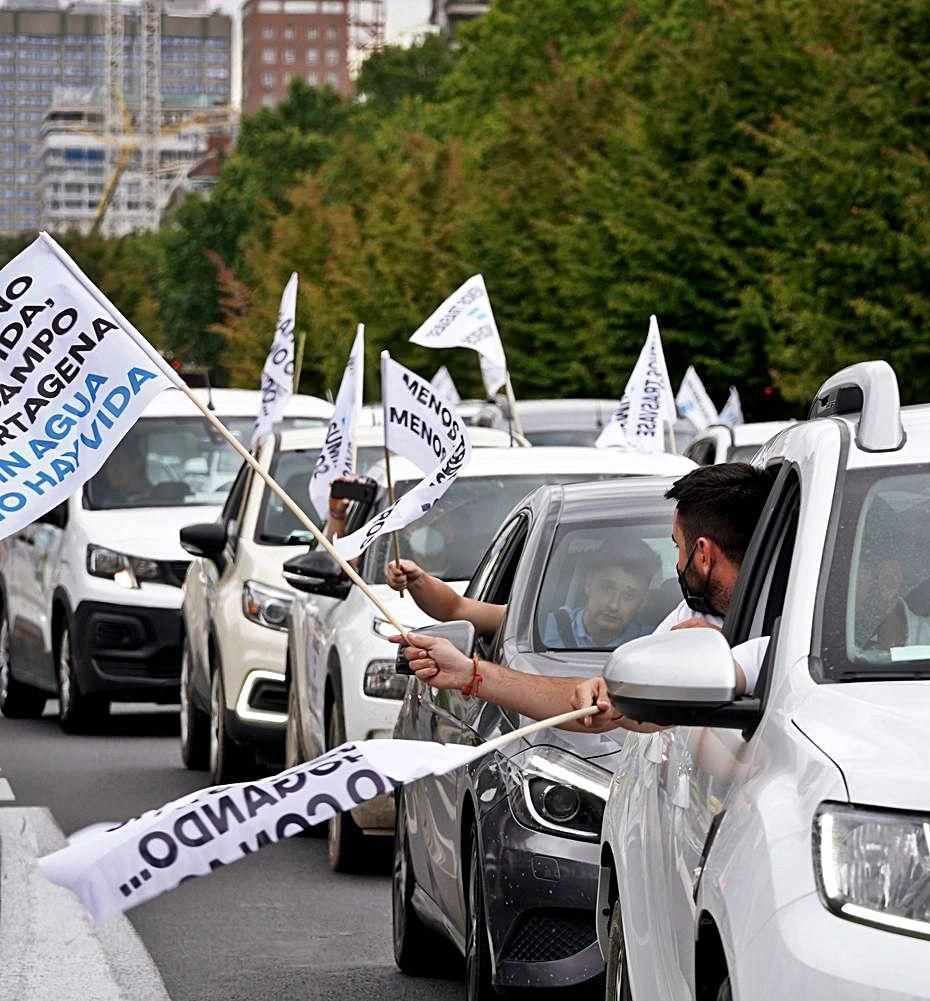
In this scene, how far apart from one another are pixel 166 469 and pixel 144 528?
3.03ft

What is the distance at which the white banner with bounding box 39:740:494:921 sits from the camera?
449cm

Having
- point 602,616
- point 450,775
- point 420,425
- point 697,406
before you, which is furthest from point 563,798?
point 697,406

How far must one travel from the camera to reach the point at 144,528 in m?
17.5

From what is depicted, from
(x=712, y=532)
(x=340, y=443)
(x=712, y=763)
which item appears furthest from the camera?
(x=340, y=443)

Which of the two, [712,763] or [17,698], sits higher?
[712,763]

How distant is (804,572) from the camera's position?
4.67 meters

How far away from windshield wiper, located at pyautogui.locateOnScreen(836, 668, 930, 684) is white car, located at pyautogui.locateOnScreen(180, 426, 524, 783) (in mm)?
9389

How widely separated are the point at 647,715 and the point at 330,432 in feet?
24.7

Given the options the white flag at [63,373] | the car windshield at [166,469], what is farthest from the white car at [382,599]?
the car windshield at [166,469]

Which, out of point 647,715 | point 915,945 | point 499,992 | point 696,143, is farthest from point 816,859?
point 696,143

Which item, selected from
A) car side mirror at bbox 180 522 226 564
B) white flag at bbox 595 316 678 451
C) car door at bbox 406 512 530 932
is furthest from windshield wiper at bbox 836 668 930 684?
white flag at bbox 595 316 678 451

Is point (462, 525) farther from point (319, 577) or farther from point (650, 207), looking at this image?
point (650, 207)

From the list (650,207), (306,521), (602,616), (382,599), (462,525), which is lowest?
(382,599)

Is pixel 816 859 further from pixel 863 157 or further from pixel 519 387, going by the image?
pixel 519 387
